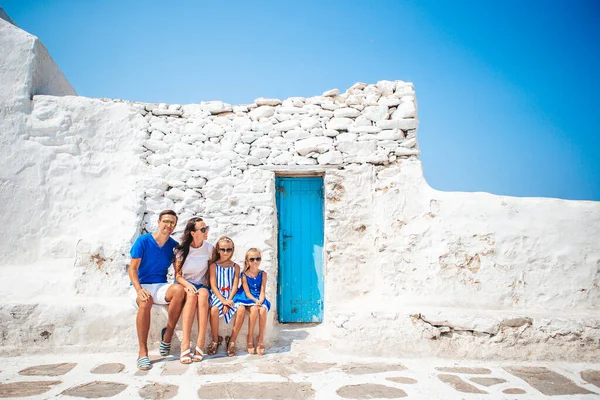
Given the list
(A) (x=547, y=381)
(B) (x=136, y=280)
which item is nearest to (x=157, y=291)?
(B) (x=136, y=280)

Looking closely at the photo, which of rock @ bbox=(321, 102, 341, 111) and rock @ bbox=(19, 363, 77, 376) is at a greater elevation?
rock @ bbox=(321, 102, 341, 111)

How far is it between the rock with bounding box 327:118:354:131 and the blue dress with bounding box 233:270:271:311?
2.08 m

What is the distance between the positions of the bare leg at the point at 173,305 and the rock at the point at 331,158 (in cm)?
226

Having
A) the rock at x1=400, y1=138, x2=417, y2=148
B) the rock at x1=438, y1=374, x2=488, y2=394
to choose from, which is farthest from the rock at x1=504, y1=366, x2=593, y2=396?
the rock at x1=400, y1=138, x2=417, y2=148

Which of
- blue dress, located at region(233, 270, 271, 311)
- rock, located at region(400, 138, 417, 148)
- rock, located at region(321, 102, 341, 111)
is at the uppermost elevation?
rock, located at region(321, 102, 341, 111)

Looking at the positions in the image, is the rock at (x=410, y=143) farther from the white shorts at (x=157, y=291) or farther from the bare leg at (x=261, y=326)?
the white shorts at (x=157, y=291)

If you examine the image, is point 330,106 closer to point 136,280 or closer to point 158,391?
point 136,280

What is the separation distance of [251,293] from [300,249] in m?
1.16

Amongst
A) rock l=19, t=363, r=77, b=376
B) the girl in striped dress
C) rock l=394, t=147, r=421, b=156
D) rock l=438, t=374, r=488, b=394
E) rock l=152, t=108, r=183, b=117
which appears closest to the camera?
rock l=438, t=374, r=488, b=394

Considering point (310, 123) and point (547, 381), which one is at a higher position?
point (310, 123)

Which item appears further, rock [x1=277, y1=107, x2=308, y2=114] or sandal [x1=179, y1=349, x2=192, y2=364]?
rock [x1=277, y1=107, x2=308, y2=114]

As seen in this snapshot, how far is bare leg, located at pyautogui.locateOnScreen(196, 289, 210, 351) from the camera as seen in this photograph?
3463mm

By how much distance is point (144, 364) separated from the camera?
10.5 feet

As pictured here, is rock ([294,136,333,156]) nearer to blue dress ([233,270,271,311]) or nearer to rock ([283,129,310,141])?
rock ([283,129,310,141])
